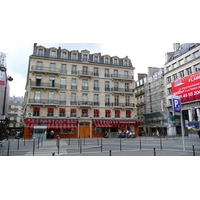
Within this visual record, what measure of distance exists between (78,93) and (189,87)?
18624mm

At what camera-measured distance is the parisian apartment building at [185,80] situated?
2645 centimetres

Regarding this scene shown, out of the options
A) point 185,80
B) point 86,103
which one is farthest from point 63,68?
point 185,80

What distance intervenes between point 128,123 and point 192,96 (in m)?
11.5

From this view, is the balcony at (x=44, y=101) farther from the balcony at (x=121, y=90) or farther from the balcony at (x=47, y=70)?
Answer: the balcony at (x=121, y=90)

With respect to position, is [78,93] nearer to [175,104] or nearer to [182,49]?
[175,104]

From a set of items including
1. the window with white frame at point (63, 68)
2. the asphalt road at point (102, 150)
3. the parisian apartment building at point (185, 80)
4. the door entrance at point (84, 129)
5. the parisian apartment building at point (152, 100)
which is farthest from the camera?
the parisian apartment building at point (152, 100)

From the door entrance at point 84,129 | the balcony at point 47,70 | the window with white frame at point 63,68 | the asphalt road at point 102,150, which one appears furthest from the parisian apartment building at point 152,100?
the asphalt road at point 102,150

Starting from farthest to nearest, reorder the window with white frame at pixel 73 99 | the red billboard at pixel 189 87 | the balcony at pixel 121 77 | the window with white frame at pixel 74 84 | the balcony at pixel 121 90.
A: the balcony at pixel 121 77 < the balcony at pixel 121 90 < the window with white frame at pixel 74 84 < the window with white frame at pixel 73 99 < the red billboard at pixel 189 87

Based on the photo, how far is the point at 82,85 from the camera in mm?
31562

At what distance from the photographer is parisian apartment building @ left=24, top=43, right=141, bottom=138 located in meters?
28.3

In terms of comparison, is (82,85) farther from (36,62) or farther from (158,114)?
(158,114)

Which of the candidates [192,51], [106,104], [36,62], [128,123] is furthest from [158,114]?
[36,62]

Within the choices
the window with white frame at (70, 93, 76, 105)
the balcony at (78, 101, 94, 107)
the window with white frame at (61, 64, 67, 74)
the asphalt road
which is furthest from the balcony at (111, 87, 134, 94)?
the asphalt road

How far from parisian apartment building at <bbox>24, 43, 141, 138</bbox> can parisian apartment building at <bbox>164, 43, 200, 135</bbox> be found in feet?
27.2
